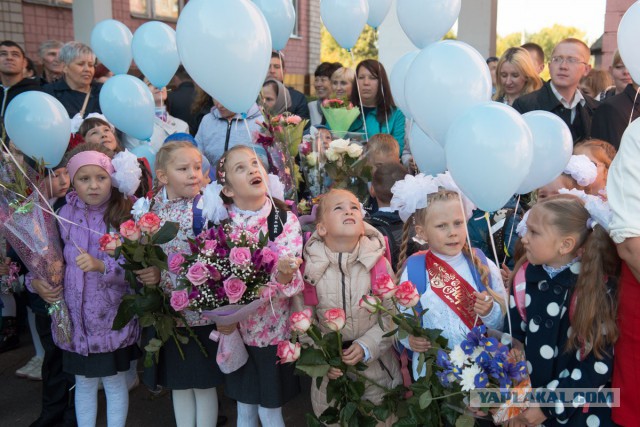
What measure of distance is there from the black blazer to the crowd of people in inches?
12.2

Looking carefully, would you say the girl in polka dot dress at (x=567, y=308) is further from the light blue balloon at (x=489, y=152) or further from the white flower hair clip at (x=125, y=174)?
the white flower hair clip at (x=125, y=174)

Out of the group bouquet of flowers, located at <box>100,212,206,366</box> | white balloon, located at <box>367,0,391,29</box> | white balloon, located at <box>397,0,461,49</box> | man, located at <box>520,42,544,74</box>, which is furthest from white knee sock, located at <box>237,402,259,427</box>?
man, located at <box>520,42,544,74</box>

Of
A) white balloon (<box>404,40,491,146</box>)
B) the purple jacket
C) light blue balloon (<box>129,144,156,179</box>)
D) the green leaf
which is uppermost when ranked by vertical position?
white balloon (<box>404,40,491,146</box>)

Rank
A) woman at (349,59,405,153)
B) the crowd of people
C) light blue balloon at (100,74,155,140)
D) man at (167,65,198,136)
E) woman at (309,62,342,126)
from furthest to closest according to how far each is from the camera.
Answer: man at (167,65,198,136)
woman at (309,62,342,126)
woman at (349,59,405,153)
light blue balloon at (100,74,155,140)
the crowd of people

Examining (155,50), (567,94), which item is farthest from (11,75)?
(567,94)

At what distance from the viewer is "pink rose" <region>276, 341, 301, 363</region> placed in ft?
7.65

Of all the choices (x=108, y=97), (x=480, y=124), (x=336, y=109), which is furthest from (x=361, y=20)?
(x=480, y=124)

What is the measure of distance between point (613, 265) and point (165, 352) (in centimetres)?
208

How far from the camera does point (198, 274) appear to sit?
251cm

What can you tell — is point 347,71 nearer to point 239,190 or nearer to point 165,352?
point 239,190

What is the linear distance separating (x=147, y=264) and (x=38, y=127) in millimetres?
1107

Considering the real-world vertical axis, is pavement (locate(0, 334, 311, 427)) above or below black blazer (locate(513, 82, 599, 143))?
below

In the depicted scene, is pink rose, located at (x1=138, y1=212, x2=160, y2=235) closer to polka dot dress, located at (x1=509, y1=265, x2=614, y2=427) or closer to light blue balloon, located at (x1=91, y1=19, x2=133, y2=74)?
polka dot dress, located at (x1=509, y1=265, x2=614, y2=427)

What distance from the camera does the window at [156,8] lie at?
13.2 m
